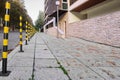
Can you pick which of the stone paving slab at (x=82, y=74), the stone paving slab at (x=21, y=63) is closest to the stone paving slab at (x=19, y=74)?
the stone paving slab at (x=21, y=63)

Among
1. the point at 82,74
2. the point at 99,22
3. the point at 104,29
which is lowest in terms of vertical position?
the point at 82,74

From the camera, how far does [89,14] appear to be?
20.9 metres

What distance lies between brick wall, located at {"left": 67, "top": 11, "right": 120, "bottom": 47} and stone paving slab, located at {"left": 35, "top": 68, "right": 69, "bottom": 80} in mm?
5398

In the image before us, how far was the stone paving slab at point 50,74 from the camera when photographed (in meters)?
4.05

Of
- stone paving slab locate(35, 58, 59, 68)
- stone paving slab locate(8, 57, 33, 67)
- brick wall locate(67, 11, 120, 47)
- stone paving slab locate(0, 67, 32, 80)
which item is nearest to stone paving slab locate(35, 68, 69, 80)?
stone paving slab locate(0, 67, 32, 80)

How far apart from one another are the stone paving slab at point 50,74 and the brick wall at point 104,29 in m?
5.40

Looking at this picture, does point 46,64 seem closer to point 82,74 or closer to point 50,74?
point 50,74

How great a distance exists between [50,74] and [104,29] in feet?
23.8

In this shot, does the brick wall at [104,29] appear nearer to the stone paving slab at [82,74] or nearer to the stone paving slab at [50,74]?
the stone paving slab at [82,74]

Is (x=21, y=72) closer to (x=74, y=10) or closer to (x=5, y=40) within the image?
(x=5, y=40)

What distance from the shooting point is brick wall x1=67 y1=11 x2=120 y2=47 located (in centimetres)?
949

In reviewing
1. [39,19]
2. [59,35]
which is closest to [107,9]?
[59,35]

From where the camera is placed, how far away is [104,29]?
1090cm

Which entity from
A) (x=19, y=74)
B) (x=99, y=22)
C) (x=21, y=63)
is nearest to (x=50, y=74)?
(x=19, y=74)
